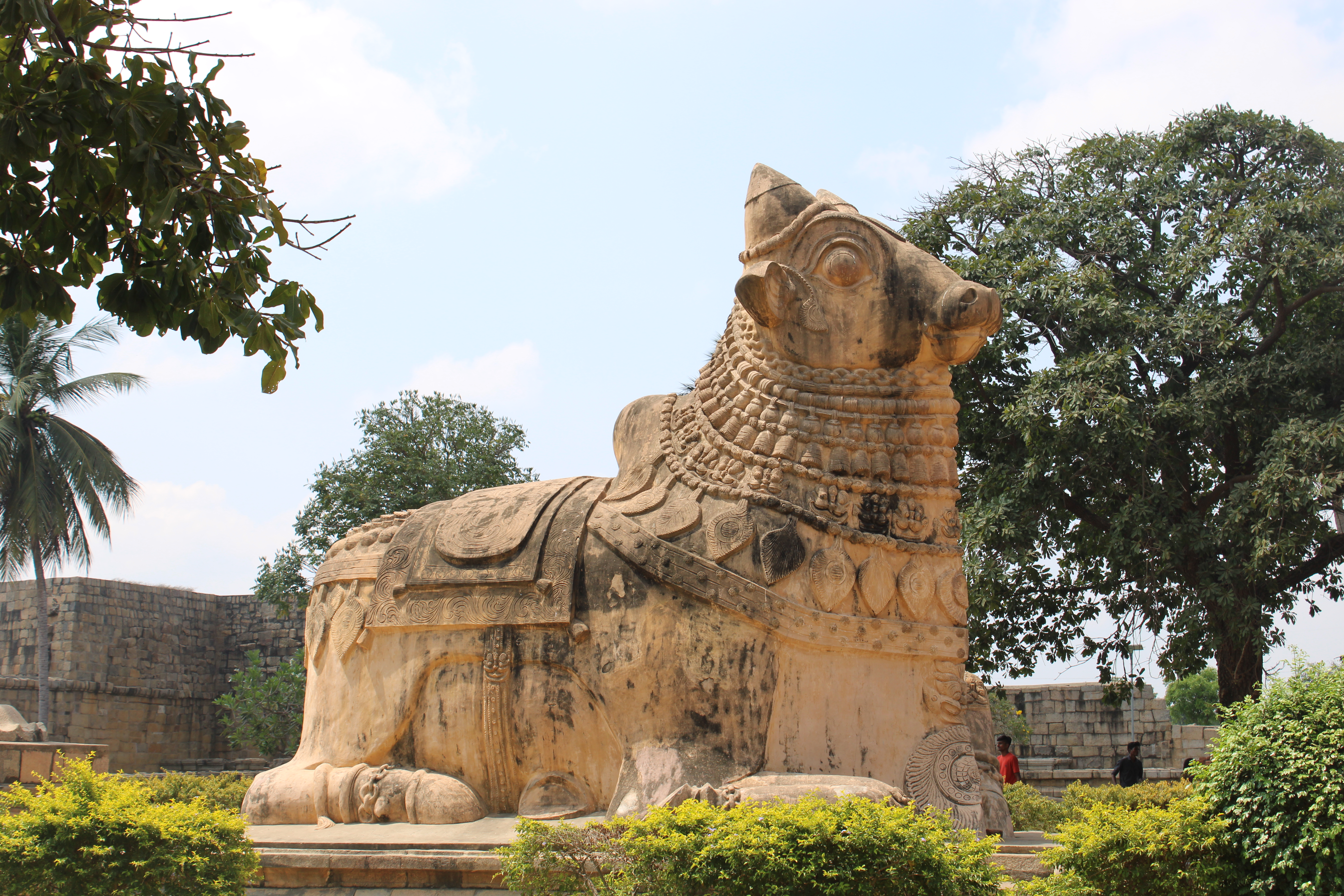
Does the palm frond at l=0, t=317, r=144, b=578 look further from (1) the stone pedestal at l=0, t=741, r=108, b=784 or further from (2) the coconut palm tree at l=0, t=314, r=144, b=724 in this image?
(1) the stone pedestal at l=0, t=741, r=108, b=784

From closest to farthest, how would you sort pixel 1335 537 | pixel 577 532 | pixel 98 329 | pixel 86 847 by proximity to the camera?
pixel 86 847
pixel 577 532
pixel 1335 537
pixel 98 329

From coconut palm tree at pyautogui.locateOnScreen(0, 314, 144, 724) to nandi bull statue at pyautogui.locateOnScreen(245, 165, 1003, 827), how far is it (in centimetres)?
2000

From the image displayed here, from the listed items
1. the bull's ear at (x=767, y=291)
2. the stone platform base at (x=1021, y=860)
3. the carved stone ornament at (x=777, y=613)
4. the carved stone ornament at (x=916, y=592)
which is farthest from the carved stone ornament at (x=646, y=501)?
the stone platform base at (x=1021, y=860)

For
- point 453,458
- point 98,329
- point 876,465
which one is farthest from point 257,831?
point 98,329

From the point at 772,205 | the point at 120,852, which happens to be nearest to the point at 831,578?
the point at 772,205

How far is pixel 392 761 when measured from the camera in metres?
5.21

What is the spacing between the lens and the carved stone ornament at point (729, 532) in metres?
4.69

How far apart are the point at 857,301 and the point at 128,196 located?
289 centimetres

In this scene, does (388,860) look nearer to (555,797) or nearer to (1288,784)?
(555,797)

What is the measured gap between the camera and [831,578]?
4.70 metres

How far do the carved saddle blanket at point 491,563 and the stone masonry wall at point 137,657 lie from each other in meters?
21.0

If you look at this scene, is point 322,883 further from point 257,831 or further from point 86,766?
point 86,766

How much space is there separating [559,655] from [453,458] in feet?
46.5

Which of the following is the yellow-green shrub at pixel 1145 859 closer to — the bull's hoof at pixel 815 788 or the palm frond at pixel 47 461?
the bull's hoof at pixel 815 788
